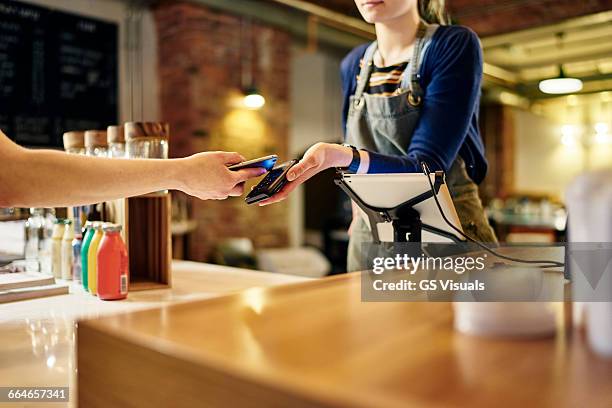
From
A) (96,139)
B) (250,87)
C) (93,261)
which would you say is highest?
(250,87)

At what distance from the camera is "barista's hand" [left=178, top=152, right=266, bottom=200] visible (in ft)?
4.10

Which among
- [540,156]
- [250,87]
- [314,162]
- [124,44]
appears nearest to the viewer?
[314,162]

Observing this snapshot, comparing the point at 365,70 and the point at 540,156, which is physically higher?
the point at 540,156

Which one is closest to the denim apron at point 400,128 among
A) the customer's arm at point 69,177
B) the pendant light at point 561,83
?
the customer's arm at point 69,177

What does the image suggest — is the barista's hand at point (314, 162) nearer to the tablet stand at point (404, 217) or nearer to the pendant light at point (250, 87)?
the tablet stand at point (404, 217)

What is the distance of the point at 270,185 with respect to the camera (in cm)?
117

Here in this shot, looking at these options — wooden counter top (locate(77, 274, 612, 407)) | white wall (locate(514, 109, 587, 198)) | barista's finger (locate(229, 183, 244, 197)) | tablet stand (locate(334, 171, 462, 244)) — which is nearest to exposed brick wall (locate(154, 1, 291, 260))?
barista's finger (locate(229, 183, 244, 197))

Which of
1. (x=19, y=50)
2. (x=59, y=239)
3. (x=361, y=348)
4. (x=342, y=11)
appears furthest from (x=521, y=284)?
(x=342, y=11)

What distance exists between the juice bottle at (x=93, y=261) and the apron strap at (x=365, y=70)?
835 millimetres

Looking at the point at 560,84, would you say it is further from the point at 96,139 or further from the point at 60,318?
the point at 60,318

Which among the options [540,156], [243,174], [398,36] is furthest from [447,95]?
[540,156]

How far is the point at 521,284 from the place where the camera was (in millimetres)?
690

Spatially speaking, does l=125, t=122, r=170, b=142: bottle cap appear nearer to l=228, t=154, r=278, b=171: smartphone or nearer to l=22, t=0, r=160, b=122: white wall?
l=228, t=154, r=278, b=171: smartphone

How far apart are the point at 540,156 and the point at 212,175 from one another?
10203 mm
